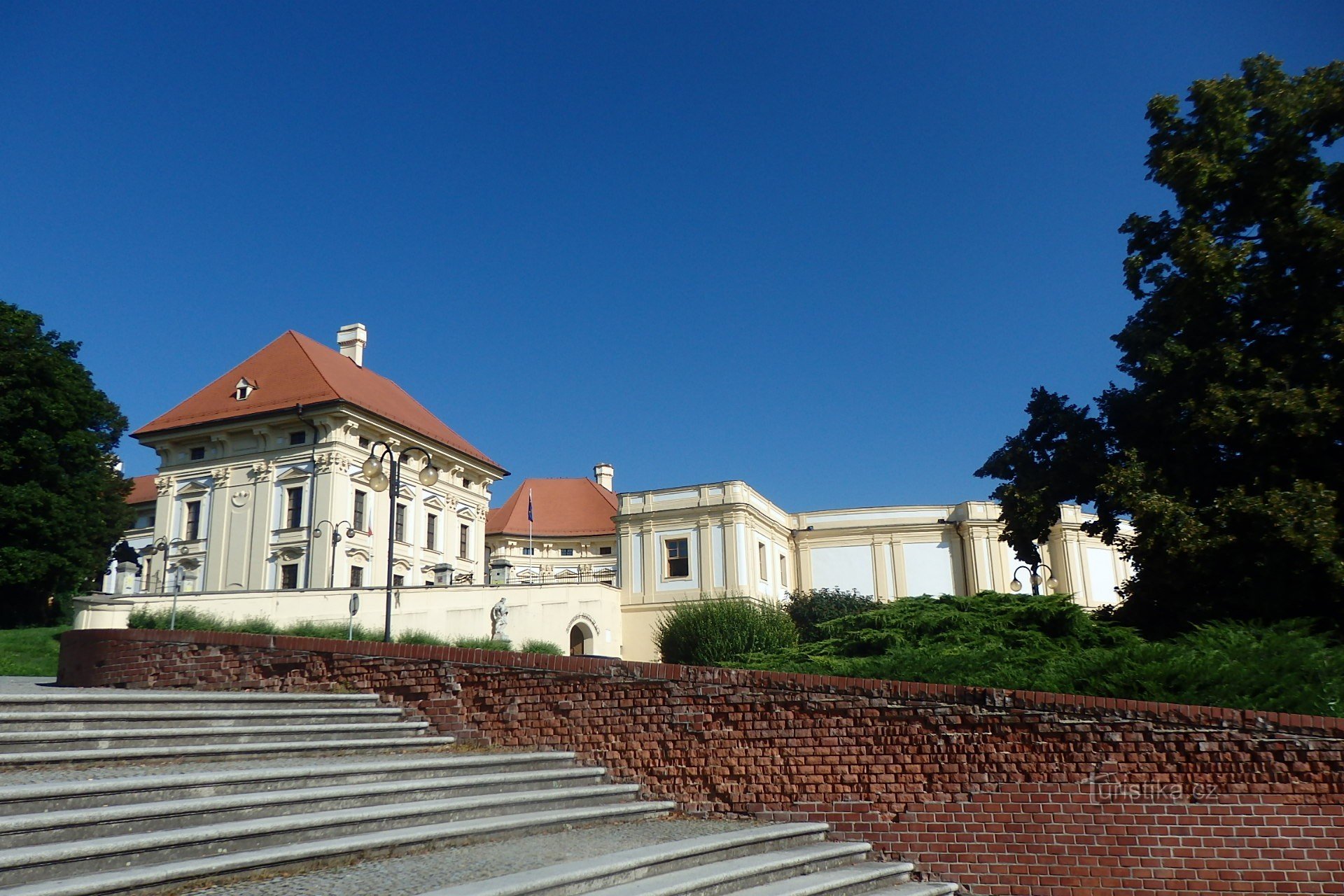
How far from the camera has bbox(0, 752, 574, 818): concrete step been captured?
585cm

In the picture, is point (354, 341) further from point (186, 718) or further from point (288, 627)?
point (186, 718)

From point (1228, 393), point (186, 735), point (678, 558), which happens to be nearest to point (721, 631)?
point (1228, 393)

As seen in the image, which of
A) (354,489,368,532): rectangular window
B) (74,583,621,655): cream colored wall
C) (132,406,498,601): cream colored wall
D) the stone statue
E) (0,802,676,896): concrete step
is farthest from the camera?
(354,489,368,532): rectangular window

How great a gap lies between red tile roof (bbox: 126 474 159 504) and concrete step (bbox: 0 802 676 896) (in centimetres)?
6092

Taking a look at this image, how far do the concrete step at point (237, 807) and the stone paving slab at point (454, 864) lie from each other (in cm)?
73

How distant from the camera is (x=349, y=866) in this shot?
614cm

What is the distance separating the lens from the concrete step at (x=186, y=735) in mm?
7117

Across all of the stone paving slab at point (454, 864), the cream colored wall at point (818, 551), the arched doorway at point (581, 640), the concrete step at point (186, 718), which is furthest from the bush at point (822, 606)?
the stone paving slab at point (454, 864)

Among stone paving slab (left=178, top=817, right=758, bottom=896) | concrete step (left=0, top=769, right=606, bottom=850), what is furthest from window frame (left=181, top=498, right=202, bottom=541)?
stone paving slab (left=178, top=817, right=758, bottom=896)

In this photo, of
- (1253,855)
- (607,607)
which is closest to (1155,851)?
(1253,855)

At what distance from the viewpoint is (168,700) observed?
8891 mm

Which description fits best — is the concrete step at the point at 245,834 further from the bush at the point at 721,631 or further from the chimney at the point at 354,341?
the chimney at the point at 354,341

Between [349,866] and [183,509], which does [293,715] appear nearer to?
[349,866]

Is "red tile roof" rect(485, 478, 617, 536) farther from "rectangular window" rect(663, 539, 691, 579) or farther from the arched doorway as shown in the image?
the arched doorway
